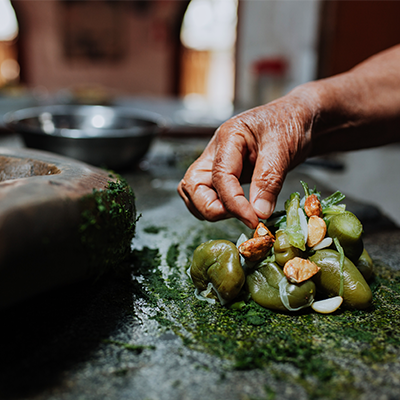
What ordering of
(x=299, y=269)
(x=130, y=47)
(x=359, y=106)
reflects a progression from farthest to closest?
1. (x=130, y=47)
2. (x=359, y=106)
3. (x=299, y=269)

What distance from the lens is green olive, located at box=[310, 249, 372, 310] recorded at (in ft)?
2.67

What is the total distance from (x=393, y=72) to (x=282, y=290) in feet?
3.09

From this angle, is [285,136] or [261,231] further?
[285,136]

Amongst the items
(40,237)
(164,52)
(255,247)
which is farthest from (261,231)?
(164,52)

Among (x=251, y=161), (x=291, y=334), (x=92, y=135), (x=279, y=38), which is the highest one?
(x=279, y=38)

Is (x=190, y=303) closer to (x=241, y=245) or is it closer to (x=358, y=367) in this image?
(x=241, y=245)

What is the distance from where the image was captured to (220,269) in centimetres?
82

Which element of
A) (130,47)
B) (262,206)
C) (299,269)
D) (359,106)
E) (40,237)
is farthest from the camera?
(130,47)

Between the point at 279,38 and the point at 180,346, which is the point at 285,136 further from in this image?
the point at 279,38

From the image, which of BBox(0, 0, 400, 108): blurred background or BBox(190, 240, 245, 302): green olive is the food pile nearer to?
BBox(190, 240, 245, 302): green olive

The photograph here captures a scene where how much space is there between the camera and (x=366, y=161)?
2.95 metres

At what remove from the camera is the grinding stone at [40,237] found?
2.16ft

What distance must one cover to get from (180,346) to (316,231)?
36 cm

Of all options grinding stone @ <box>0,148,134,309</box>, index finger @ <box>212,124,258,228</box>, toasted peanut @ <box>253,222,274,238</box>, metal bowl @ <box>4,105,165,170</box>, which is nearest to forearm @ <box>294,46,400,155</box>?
index finger @ <box>212,124,258,228</box>
